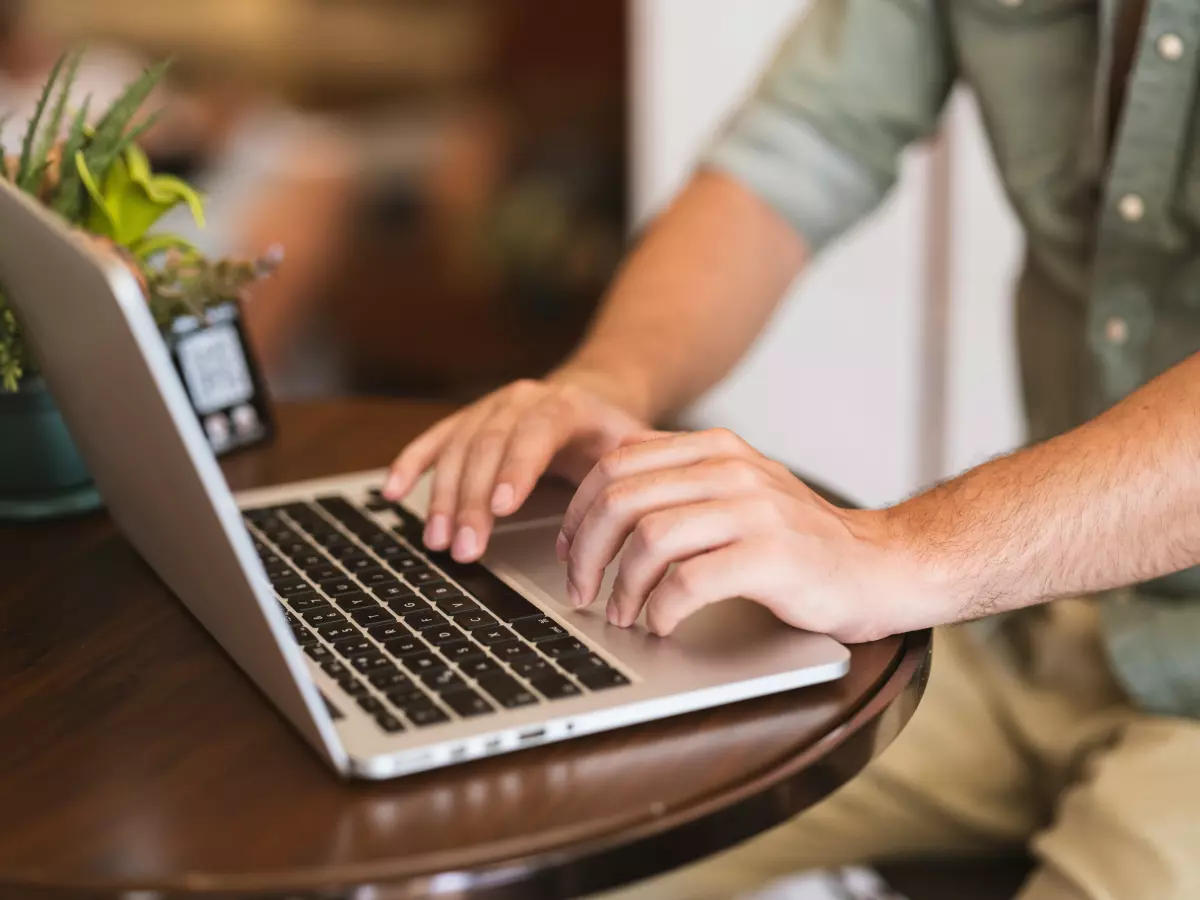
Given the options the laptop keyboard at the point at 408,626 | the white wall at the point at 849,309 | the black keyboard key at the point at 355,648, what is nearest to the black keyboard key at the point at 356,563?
the laptop keyboard at the point at 408,626

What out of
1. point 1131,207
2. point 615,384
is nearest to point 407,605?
point 615,384

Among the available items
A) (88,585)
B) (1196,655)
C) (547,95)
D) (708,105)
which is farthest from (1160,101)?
(547,95)

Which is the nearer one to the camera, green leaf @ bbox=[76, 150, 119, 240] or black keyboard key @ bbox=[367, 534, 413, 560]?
black keyboard key @ bbox=[367, 534, 413, 560]

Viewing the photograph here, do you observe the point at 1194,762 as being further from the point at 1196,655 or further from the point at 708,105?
the point at 708,105

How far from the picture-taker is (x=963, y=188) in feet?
7.39

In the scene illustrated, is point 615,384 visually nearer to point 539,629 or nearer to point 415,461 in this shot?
point 415,461

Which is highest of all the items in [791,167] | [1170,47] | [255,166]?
[1170,47]

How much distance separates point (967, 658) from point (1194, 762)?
243 millimetres

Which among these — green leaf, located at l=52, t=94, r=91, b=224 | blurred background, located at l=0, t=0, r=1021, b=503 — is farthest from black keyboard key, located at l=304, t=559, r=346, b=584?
blurred background, located at l=0, t=0, r=1021, b=503

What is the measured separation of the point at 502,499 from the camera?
0.77 m

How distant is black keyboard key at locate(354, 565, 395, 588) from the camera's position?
0.76 m

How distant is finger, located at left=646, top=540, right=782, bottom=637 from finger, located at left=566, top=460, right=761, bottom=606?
3cm

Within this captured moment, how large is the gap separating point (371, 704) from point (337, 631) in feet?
0.32

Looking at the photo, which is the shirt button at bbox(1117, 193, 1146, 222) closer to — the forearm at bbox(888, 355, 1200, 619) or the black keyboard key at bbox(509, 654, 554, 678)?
the forearm at bbox(888, 355, 1200, 619)
